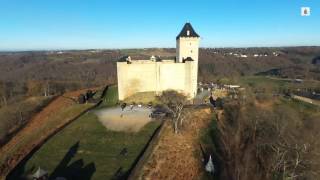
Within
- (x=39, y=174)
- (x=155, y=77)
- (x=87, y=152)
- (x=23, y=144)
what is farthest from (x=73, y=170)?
(x=155, y=77)

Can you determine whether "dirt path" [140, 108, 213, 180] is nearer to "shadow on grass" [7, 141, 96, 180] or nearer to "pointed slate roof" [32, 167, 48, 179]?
"shadow on grass" [7, 141, 96, 180]

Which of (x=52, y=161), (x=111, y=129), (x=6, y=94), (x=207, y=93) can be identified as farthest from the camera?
(x=6, y=94)

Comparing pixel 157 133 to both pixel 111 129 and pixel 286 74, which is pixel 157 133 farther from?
pixel 286 74

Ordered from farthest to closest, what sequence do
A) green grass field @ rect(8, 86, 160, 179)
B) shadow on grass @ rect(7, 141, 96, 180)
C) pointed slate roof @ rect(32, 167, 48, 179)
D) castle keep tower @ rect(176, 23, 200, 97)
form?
castle keep tower @ rect(176, 23, 200, 97) → green grass field @ rect(8, 86, 160, 179) → shadow on grass @ rect(7, 141, 96, 180) → pointed slate roof @ rect(32, 167, 48, 179)

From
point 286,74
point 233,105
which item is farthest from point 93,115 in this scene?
point 286,74

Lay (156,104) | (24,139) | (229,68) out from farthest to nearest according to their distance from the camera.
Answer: (229,68) → (156,104) → (24,139)

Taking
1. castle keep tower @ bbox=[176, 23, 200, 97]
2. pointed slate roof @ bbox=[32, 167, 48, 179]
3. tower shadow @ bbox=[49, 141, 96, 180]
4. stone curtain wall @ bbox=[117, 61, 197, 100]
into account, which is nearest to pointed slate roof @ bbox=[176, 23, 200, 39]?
castle keep tower @ bbox=[176, 23, 200, 97]

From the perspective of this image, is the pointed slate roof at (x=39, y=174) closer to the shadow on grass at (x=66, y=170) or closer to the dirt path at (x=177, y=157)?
the shadow on grass at (x=66, y=170)
